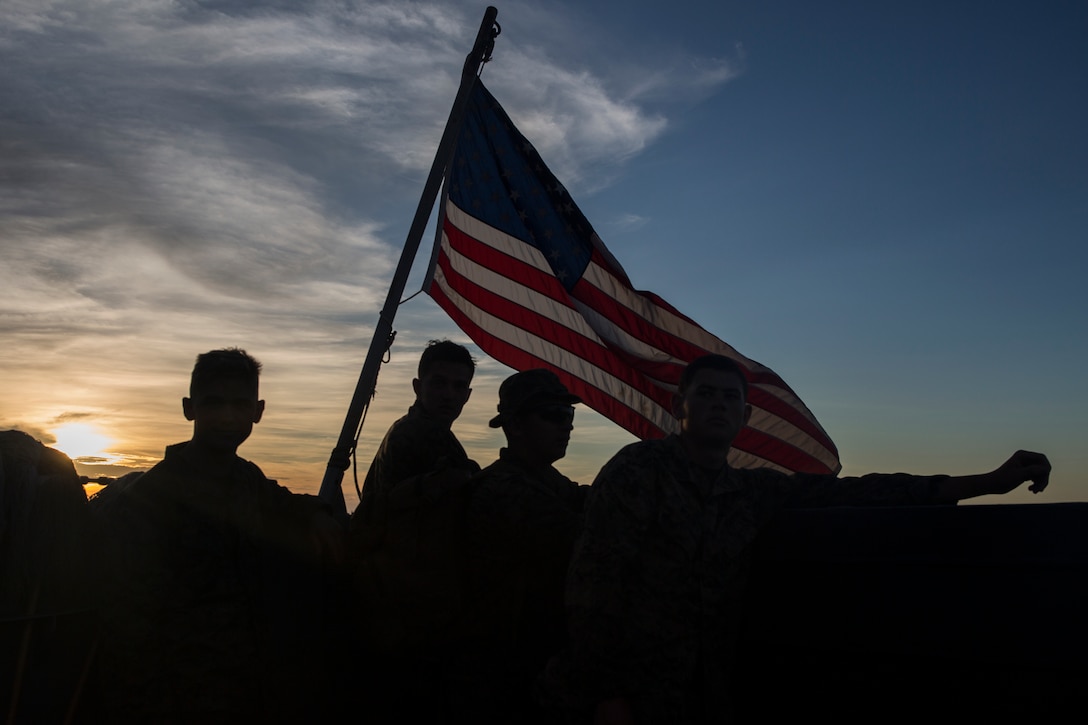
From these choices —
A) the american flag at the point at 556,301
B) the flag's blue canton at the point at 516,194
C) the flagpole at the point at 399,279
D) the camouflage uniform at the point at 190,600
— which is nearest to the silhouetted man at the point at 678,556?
the camouflage uniform at the point at 190,600

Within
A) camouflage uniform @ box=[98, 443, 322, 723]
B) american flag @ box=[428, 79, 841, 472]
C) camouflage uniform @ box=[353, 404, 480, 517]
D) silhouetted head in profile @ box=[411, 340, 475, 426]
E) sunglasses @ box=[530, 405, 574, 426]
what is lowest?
camouflage uniform @ box=[98, 443, 322, 723]

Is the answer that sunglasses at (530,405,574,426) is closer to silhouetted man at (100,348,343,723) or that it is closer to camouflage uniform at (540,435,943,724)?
camouflage uniform at (540,435,943,724)

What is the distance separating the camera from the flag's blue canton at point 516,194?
21.4 ft

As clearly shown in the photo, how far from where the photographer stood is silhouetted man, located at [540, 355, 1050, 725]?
275 centimetres

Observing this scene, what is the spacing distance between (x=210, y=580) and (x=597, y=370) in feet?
12.5

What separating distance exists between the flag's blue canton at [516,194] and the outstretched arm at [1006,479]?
3.83 meters

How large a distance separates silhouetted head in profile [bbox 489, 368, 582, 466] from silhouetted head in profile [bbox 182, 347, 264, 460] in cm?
109

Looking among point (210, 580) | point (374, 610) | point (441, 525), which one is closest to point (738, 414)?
point (441, 525)

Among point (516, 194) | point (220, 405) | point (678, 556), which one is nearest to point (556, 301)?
point (516, 194)

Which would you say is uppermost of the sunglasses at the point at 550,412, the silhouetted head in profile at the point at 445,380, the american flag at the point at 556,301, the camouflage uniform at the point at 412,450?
the american flag at the point at 556,301

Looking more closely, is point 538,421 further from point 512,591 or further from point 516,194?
point 516,194

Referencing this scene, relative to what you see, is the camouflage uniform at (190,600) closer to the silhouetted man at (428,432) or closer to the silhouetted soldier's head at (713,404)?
the silhouetted man at (428,432)

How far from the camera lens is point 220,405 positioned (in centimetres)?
343

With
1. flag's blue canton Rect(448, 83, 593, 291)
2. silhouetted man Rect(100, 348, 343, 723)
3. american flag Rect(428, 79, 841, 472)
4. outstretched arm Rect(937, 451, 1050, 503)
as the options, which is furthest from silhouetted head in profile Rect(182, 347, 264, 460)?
flag's blue canton Rect(448, 83, 593, 291)
